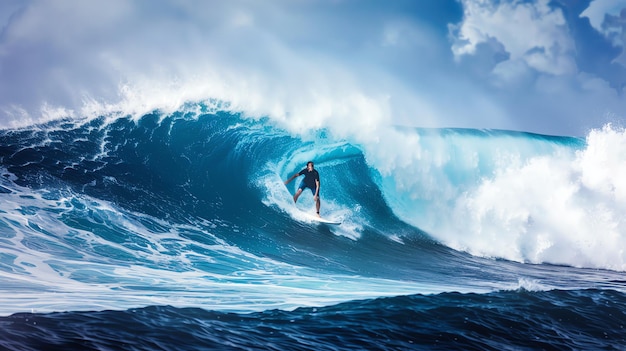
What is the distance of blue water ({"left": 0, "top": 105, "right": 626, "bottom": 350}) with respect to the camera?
3.80 meters

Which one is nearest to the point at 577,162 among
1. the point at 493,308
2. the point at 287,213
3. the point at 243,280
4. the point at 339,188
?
the point at 339,188

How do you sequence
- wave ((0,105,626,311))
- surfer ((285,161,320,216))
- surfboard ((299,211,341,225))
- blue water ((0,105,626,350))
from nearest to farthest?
1. blue water ((0,105,626,350))
2. wave ((0,105,626,311))
3. surfboard ((299,211,341,225))
4. surfer ((285,161,320,216))

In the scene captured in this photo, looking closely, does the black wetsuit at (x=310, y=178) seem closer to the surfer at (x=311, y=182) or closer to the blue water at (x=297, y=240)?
the surfer at (x=311, y=182)

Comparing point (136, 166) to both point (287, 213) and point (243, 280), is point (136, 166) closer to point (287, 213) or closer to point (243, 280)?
point (287, 213)

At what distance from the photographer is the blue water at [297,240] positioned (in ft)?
12.5

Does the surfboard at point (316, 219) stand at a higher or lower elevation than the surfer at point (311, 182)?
lower

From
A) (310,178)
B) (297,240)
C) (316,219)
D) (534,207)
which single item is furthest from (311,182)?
(534,207)

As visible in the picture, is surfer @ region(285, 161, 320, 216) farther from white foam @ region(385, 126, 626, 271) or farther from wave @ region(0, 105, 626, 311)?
white foam @ region(385, 126, 626, 271)

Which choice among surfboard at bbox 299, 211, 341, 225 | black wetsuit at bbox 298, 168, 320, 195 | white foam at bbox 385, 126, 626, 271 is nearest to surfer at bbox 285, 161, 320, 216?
black wetsuit at bbox 298, 168, 320, 195

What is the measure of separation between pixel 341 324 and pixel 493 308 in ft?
5.17

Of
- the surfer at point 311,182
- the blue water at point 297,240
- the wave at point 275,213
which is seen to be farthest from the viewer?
the surfer at point 311,182

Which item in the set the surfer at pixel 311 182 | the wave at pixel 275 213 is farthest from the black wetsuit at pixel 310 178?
the wave at pixel 275 213

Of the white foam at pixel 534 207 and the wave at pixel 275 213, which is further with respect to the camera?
the white foam at pixel 534 207

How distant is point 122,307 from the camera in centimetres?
386
